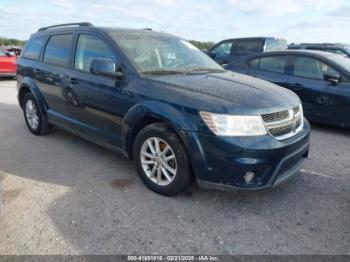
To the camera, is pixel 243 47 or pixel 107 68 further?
pixel 243 47

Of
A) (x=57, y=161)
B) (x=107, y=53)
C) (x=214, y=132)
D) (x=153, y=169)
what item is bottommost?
(x=57, y=161)

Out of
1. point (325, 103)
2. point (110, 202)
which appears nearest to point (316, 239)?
point (110, 202)

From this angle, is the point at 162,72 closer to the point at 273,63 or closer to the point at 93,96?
the point at 93,96

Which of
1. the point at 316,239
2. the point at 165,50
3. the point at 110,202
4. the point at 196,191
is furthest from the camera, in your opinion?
the point at 165,50

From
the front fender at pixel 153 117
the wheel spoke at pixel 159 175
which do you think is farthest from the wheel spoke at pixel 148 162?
the front fender at pixel 153 117

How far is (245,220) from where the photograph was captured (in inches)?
123

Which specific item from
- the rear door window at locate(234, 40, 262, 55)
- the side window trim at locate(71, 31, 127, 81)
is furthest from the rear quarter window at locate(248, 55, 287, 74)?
the rear door window at locate(234, 40, 262, 55)

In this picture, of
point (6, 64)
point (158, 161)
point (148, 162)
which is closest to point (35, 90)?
point (148, 162)

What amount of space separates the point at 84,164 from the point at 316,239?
2900mm

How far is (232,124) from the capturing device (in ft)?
9.73

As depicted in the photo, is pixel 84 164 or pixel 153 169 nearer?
pixel 153 169

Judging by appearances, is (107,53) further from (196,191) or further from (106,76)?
(196,191)

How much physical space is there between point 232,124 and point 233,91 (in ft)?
1.66

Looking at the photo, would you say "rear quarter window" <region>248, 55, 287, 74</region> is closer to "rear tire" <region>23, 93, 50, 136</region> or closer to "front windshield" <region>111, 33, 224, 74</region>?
"front windshield" <region>111, 33, 224, 74</region>
